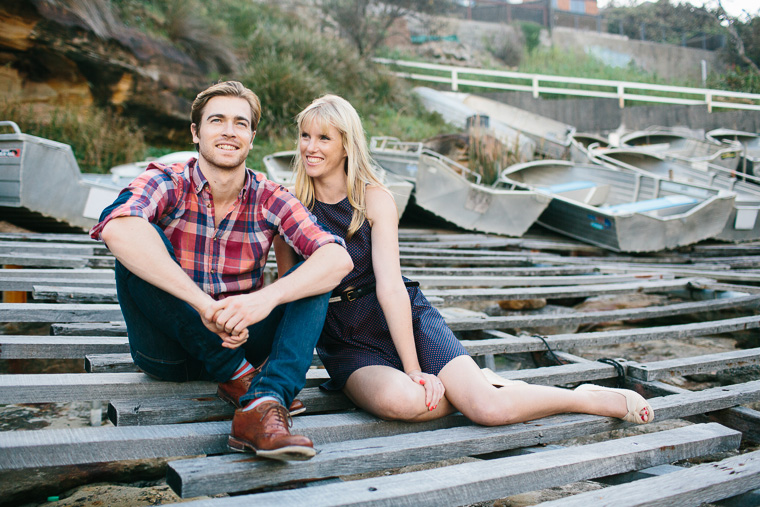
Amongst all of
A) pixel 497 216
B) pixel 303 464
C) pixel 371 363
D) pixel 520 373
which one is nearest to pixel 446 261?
pixel 497 216

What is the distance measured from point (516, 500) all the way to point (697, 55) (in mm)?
28458

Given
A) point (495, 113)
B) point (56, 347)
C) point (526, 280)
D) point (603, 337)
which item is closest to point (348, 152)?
point (56, 347)

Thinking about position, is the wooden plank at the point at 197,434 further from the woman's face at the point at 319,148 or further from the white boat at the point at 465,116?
the white boat at the point at 465,116

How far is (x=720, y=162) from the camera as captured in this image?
1105 centimetres

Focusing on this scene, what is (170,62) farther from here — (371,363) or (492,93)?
(371,363)

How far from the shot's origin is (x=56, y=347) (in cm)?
233

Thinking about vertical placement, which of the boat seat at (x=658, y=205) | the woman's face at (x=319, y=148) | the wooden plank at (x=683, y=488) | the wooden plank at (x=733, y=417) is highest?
the woman's face at (x=319, y=148)

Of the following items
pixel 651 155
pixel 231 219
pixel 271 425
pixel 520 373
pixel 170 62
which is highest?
pixel 170 62

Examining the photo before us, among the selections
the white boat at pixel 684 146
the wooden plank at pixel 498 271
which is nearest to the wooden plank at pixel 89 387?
the wooden plank at pixel 498 271

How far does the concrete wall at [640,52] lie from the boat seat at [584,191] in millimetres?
18294

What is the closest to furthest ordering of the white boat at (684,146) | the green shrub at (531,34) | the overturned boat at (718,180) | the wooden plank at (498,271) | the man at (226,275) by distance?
the man at (226,275)
the wooden plank at (498,271)
the overturned boat at (718,180)
the white boat at (684,146)
the green shrub at (531,34)

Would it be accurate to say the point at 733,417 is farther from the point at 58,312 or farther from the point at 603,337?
the point at 58,312

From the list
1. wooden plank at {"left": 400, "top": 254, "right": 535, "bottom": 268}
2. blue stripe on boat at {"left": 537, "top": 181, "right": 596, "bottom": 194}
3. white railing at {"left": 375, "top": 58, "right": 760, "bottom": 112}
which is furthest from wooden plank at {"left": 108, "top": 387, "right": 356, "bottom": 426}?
white railing at {"left": 375, "top": 58, "right": 760, "bottom": 112}

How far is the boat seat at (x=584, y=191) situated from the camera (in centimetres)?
892
